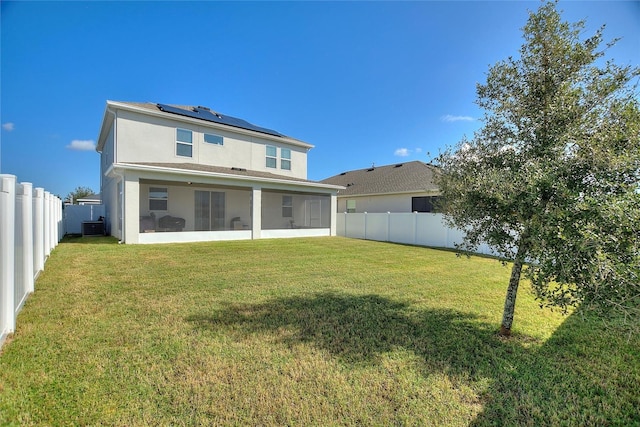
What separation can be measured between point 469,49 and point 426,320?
10.3 metres

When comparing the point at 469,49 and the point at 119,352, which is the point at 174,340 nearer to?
the point at 119,352

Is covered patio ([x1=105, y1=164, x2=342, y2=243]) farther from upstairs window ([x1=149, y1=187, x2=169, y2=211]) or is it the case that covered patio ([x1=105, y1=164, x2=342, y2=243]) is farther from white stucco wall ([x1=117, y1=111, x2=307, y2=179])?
white stucco wall ([x1=117, y1=111, x2=307, y2=179])

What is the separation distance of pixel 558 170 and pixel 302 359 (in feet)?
11.3

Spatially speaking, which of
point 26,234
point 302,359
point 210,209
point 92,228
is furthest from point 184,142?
point 302,359

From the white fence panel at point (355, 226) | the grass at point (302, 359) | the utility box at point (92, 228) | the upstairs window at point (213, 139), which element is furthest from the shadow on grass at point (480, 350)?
the utility box at point (92, 228)

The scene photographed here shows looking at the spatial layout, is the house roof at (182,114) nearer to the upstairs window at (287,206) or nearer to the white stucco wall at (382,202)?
the upstairs window at (287,206)

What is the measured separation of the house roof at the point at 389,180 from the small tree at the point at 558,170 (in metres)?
12.8

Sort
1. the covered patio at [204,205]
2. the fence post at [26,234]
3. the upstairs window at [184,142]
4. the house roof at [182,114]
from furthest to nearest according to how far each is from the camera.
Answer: the upstairs window at [184,142], the house roof at [182,114], the covered patio at [204,205], the fence post at [26,234]

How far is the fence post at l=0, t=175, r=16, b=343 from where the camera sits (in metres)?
3.12

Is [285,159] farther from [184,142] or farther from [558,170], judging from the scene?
[558,170]

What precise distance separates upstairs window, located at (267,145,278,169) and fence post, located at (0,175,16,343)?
598 inches

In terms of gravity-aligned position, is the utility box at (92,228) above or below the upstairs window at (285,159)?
below

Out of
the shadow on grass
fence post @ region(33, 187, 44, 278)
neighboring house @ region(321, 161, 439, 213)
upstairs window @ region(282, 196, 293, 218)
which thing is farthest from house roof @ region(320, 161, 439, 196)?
fence post @ region(33, 187, 44, 278)

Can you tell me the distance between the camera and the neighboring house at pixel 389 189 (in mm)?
17750
